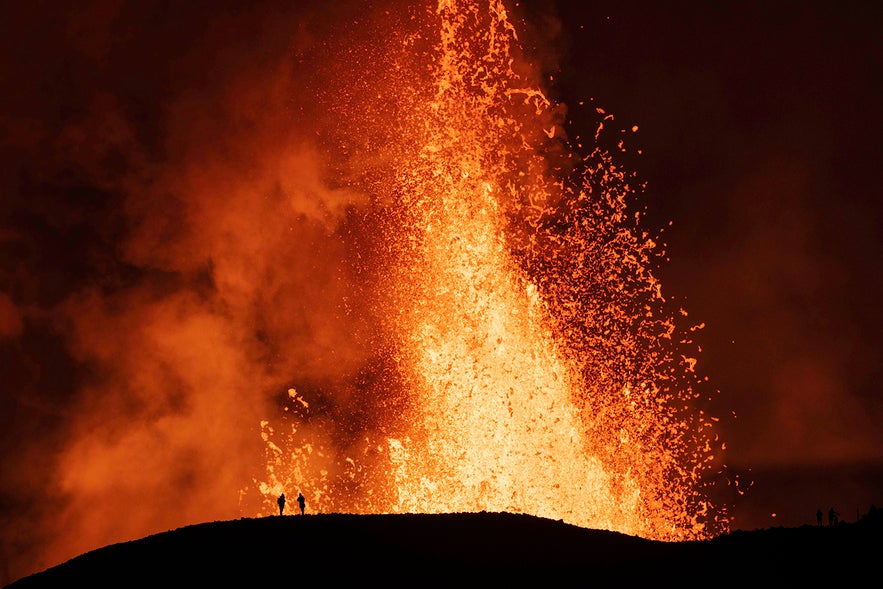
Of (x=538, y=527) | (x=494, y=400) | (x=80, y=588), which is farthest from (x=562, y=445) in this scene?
(x=80, y=588)

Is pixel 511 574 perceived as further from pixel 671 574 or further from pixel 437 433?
pixel 437 433

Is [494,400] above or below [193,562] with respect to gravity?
above

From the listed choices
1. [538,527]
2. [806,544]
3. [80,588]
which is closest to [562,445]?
[538,527]

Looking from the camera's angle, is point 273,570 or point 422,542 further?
point 422,542

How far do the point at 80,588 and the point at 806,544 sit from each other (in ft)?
58.5

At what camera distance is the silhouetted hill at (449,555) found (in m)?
21.7

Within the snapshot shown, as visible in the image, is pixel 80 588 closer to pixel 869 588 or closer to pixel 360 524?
pixel 360 524

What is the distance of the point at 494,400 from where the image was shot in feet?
149

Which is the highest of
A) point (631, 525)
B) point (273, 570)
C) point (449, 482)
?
point (449, 482)

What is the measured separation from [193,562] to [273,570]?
2397 mm

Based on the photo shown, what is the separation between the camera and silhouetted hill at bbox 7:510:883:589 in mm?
21719

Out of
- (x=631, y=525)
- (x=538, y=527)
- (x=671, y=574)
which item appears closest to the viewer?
(x=671, y=574)

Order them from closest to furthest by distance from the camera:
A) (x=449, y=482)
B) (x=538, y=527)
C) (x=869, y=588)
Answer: (x=869, y=588)
(x=538, y=527)
(x=449, y=482)

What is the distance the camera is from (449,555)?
911 inches
